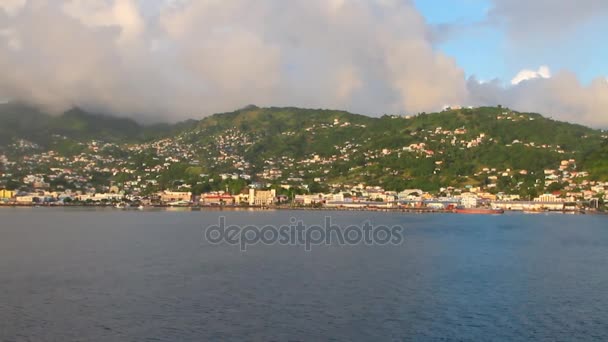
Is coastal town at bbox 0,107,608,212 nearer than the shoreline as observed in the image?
No

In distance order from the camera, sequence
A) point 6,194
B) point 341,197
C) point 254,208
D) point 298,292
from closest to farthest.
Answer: point 298,292 → point 254,208 → point 6,194 → point 341,197

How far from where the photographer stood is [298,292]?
24719 mm

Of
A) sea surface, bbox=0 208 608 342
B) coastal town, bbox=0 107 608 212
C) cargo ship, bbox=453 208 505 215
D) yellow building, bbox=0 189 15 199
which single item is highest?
coastal town, bbox=0 107 608 212

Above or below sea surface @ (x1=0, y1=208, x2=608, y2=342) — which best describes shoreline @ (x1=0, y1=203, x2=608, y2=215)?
above

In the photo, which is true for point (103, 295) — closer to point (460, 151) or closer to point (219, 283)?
point (219, 283)

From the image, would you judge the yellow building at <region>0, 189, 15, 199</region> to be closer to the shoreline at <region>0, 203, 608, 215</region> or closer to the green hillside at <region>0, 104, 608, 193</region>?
the shoreline at <region>0, 203, 608, 215</region>

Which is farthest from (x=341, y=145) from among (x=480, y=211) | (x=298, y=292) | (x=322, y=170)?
(x=298, y=292)

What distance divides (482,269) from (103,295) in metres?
17.2

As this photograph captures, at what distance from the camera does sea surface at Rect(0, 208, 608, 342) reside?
1931 centimetres

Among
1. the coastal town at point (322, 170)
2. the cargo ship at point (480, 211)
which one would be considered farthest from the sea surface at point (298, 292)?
the coastal town at point (322, 170)

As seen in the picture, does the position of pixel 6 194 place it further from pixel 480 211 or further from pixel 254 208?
pixel 480 211

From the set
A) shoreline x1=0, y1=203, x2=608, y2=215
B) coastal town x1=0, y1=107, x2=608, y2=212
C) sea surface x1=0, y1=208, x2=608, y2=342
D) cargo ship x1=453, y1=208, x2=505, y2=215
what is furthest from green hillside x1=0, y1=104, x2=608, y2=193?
sea surface x1=0, y1=208, x2=608, y2=342

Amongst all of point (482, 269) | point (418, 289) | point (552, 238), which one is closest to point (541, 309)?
point (418, 289)

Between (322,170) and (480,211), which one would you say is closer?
(480,211)
